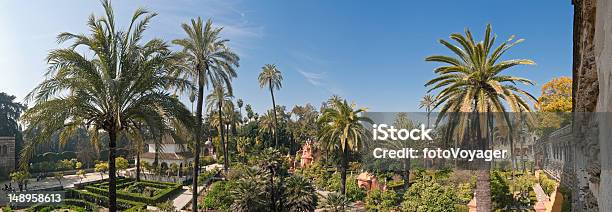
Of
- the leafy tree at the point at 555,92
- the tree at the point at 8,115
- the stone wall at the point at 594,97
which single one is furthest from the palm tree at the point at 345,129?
the tree at the point at 8,115

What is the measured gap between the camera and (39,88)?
26.3ft

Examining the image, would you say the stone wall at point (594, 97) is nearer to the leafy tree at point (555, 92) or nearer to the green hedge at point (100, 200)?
the green hedge at point (100, 200)

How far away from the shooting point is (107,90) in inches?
340

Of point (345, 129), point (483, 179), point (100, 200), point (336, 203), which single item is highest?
point (345, 129)

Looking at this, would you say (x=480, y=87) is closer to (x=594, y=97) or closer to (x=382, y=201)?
(x=594, y=97)

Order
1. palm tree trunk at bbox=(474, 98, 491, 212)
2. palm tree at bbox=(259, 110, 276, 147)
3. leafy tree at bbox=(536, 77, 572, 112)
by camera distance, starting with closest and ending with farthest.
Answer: palm tree trunk at bbox=(474, 98, 491, 212) → leafy tree at bbox=(536, 77, 572, 112) → palm tree at bbox=(259, 110, 276, 147)

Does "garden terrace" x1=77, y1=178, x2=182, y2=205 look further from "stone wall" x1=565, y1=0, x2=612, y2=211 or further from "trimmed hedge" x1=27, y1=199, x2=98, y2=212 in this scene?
"stone wall" x1=565, y1=0, x2=612, y2=211

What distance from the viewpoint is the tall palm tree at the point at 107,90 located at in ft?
26.1

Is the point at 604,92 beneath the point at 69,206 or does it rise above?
above

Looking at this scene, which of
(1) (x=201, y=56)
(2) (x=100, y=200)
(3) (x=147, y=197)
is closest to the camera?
(1) (x=201, y=56)

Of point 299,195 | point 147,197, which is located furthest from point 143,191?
point 299,195

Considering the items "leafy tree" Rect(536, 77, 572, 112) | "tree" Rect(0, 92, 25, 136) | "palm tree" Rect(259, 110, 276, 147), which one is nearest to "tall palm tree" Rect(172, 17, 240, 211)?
"leafy tree" Rect(536, 77, 572, 112)

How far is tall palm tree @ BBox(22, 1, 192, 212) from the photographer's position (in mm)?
7965

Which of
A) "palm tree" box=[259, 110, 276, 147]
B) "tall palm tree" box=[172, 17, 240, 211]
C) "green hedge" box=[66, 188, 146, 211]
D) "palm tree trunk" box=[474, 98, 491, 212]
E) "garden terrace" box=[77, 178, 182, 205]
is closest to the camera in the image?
"palm tree trunk" box=[474, 98, 491, 212]
